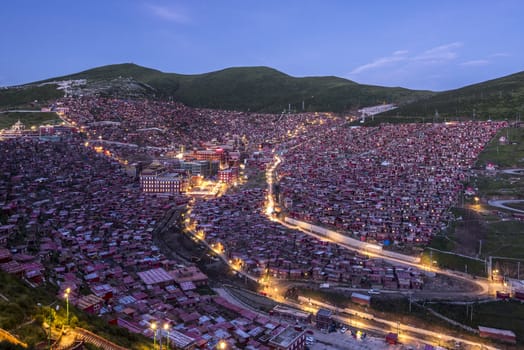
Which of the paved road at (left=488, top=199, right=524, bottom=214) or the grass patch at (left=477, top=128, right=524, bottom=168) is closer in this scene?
the paved road at (left=488, top=199, right=524, bottom=214)

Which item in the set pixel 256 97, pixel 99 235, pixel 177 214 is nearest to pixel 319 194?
pixel 177 214

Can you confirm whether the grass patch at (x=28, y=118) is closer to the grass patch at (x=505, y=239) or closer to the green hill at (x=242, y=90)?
the green hill at (x=242, y=90)

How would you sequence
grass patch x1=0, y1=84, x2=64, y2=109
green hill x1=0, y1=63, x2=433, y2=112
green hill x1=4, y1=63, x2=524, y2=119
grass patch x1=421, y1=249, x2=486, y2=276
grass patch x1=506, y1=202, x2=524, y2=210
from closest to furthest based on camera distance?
grass patch x1=421, y1=249, x2=486, y2=276, grass patch x1=506, y1=202, x2=524, y2=210, green hill x1=4, y1=63, x2=524, y2=119, grass patch x1=0, y1=84, x2=64, y2=109, green hill x1=0, y1=63, x2=433, y2=112

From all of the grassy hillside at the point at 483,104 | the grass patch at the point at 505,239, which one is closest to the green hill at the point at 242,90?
the grassy hillside at the point at 483,104

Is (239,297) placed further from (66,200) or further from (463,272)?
(66,200)

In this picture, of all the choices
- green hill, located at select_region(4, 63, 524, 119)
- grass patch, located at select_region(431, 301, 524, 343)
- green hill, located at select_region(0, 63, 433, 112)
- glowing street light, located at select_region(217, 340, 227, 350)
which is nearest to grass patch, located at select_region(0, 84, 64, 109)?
green hill, located at select_region(4, 63, 524, 119)

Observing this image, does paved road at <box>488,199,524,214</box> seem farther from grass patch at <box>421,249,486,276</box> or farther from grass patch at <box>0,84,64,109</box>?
grass patch at <box>0,84,64,109</box>
